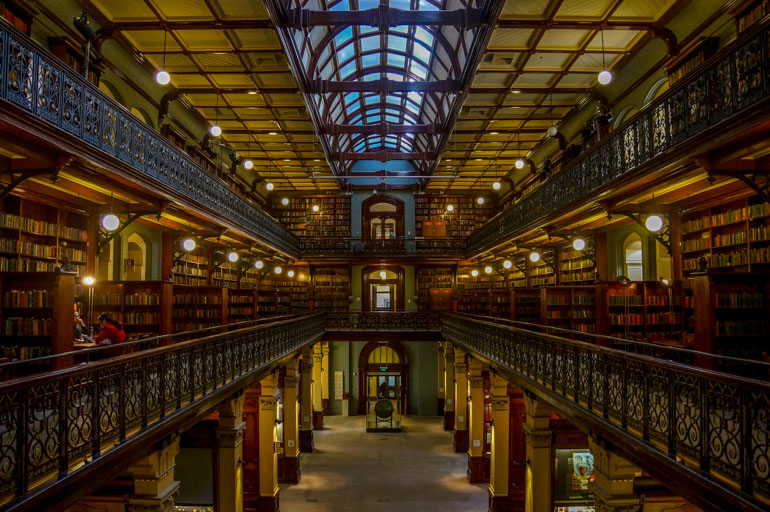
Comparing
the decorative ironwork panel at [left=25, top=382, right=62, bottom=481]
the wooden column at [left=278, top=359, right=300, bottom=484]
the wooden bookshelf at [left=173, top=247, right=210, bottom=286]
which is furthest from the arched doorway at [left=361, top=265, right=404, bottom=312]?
the decorative ironwork panel at [left=25, top=382, right=62, bottom=481]

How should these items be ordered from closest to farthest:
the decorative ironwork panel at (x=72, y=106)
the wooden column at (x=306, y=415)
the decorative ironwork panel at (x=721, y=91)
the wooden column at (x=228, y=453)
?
the decorative ironwork panel at (x=721, y=91), the decorative ironwork panel at (x=72, y=106), the wooden column at (x=228, y=453), the wooden column at (x=306, y=415)

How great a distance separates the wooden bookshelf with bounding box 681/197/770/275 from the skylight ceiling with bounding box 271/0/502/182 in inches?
182

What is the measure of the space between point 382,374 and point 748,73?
719 inches

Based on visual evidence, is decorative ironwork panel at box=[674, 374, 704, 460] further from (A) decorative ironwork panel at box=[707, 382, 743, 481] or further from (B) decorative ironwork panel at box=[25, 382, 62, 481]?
(B) decorative ironwork panel at box=[25, 382, 62, 481]

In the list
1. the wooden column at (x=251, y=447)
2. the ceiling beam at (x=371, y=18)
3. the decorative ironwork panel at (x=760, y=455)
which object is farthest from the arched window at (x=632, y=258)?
the wooden column at (x=251, y=447)

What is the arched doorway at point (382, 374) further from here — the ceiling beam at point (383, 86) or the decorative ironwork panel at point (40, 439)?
the decorative ironwork panel at point (40, 439)

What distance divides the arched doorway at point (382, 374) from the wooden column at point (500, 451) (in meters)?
9.90

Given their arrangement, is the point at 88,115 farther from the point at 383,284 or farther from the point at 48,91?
the point at 383,284

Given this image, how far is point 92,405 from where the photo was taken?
3.90m

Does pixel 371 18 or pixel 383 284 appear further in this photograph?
pixel 383 284

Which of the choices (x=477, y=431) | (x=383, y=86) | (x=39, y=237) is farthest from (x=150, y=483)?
(x=477, y=431)

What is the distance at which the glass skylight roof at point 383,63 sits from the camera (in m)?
10.9

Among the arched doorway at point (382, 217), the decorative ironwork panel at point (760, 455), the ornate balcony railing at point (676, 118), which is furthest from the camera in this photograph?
the arched doorway at point (382, 217)

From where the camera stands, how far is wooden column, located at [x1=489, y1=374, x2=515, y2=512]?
34.9ft
